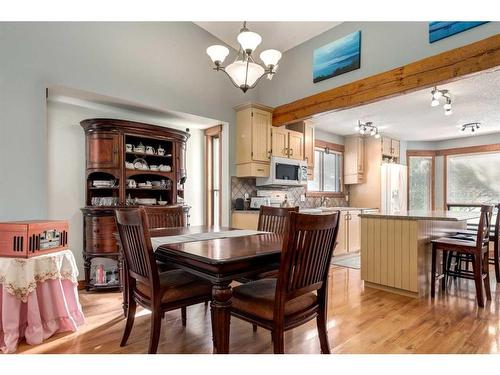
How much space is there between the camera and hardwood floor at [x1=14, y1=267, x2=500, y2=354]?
195 centimetres

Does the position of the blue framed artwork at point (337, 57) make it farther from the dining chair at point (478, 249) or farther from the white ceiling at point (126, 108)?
the dining chair at point (478, 249)

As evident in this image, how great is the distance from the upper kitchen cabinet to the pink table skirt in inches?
102

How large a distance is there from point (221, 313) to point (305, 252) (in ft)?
1.76

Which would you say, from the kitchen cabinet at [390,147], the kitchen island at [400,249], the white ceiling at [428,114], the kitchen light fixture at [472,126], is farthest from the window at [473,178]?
the kitchen island at [400,249]

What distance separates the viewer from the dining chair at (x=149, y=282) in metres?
1.65

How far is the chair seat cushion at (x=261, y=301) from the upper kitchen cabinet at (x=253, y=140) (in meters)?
2.52

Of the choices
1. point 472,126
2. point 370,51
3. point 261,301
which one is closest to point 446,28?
point 370,51

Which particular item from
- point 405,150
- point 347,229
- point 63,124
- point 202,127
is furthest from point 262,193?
point 405,150

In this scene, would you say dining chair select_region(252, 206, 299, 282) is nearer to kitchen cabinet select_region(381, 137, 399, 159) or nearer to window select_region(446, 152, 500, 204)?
kitchen cabinet select_region(381, 137, 399, 159)

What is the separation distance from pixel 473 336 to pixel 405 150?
5.73 meters

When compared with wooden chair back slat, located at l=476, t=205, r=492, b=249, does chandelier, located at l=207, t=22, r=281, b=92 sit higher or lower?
higher

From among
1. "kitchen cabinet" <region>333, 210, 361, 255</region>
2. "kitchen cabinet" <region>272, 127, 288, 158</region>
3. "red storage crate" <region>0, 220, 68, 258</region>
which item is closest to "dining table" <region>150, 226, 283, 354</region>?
"red storage crate" <region>0, 220, 68, 258</region>

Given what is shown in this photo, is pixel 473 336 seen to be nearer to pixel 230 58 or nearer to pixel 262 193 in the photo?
pixel 262 193

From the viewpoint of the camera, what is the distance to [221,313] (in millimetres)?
1439
